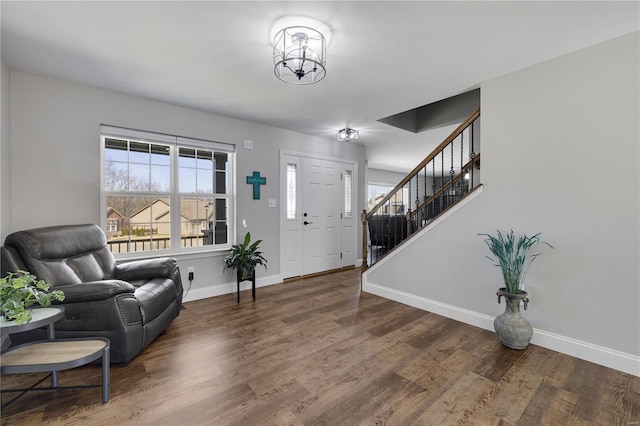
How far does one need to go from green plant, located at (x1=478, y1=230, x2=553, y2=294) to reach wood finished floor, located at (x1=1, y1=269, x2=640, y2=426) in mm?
554

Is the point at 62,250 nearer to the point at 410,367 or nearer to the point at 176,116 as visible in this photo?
the point at 176,116

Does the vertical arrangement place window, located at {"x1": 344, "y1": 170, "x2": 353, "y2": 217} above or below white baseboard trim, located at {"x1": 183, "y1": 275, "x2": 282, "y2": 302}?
above

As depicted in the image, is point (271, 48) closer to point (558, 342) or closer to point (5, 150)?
point (5, 150)

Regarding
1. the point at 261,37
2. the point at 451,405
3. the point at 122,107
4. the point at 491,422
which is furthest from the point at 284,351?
the point at 122,107

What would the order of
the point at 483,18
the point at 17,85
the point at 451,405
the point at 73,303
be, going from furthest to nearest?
the point at 17,85, the point at 73,303, the point at 483,18, the point at 451,405

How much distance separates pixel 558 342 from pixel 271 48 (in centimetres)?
328

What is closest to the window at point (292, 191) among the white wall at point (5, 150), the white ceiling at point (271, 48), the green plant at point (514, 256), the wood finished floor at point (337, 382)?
the white ceiling at point (271, 48)

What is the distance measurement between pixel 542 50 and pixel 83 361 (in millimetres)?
3730

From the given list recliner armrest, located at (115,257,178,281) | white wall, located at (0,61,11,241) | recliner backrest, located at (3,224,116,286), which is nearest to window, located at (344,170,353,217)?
recliner armrest, located at (115,257,178,281)

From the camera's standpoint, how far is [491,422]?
5.03ft

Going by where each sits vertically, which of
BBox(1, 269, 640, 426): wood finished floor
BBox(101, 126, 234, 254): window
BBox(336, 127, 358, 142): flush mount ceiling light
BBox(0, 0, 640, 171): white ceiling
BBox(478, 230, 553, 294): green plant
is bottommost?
BBox(1, 269, 640, 426): wood finished floor

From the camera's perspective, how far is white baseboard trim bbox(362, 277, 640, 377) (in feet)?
6.63

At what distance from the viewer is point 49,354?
1.58m

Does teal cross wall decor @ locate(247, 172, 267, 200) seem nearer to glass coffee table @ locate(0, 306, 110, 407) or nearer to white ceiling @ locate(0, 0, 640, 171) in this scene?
white ceiling @ locate(0, 0, 640, 171)
